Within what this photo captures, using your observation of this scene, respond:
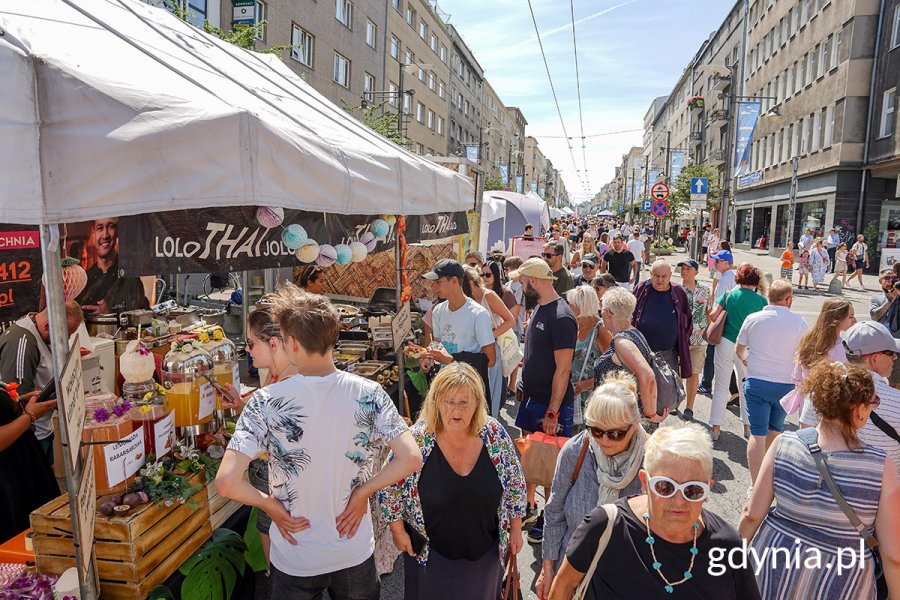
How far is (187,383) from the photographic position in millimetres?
3342

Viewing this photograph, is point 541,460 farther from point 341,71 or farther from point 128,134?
point 341,71

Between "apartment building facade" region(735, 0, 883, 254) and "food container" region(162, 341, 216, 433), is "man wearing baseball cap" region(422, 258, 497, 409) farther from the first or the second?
"apartment building facade" region(735, 0, 883, 254)

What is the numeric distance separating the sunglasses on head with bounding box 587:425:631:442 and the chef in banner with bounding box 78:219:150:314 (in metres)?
4.61

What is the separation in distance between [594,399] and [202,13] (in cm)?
1718

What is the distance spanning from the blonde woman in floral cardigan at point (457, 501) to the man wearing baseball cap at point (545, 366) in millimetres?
1290

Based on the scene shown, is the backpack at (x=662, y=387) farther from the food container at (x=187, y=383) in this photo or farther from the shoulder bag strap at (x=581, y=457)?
the food container at (x=187, y=383)

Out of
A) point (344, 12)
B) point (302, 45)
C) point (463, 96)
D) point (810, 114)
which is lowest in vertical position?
point (810, 114)

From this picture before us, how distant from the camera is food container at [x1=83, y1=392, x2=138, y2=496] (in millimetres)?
2658

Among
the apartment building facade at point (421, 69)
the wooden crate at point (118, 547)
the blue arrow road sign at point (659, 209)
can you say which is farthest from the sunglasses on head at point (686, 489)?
the apartment building facade at point (421, 69)

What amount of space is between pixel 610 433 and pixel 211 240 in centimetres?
215

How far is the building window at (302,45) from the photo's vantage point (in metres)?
21.2

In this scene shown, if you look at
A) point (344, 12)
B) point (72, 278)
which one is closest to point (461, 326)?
point (72, 278)

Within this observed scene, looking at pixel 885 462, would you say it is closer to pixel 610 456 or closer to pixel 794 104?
pixel 610 456

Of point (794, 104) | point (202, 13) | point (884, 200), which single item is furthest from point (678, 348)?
point (794, 104)
